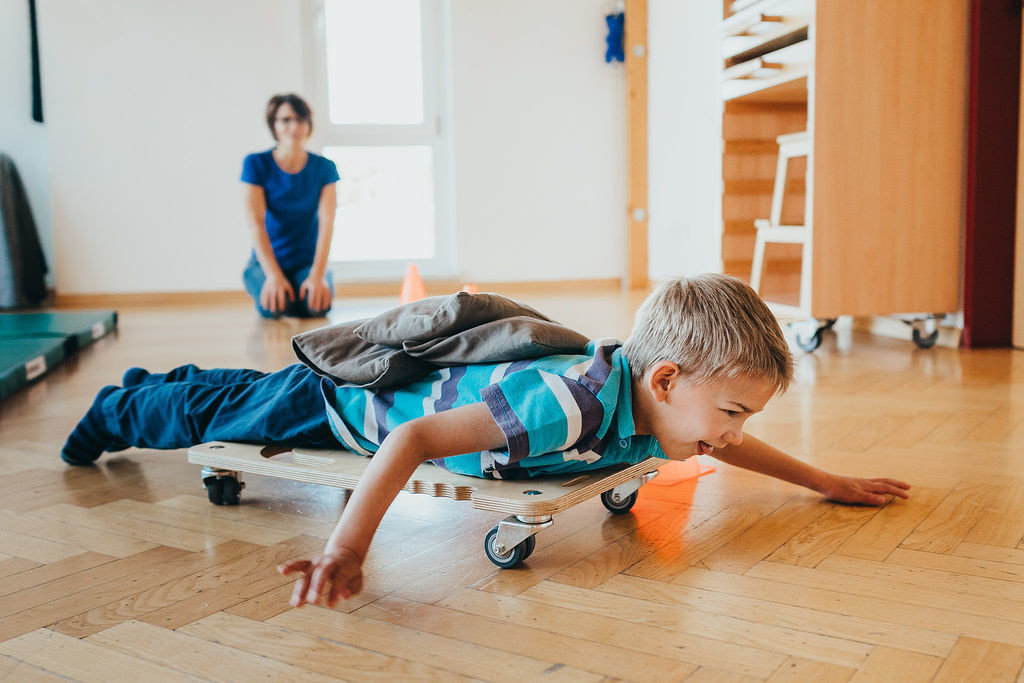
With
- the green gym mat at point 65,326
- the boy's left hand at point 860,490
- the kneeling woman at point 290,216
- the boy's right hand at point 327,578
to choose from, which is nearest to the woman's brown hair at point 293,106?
the kneeling woman at point 290,216

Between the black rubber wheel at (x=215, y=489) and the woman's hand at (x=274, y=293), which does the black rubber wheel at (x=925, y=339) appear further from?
the woman's hand at (x=274, y=293)

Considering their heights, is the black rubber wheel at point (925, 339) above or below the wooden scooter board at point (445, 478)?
below

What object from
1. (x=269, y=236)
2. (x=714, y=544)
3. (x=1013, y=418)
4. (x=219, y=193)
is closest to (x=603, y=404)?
(x=714, y=544)

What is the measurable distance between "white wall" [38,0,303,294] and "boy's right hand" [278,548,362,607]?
4.36m

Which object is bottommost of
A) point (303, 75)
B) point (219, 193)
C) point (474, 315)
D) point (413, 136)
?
point (474, 315)

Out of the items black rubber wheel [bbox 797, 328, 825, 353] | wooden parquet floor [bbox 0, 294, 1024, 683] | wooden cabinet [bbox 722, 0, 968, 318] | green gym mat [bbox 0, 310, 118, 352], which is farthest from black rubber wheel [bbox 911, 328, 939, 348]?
green gym mat [bbox 0, 310, 118, 352]

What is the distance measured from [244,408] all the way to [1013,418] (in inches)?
56.2

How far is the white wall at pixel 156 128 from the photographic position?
184 inches

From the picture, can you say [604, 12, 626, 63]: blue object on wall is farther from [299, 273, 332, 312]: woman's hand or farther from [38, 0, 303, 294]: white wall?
[299, 273, 332, 312]: woman's hand

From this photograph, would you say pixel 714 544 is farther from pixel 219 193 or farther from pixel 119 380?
pixel 219 193

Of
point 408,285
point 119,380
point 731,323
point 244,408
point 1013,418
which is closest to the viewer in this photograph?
point 731,323

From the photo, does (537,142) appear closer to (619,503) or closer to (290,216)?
(290,216)

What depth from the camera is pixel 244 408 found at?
4.53 feet

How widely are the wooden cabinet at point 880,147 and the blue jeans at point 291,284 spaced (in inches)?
84.2
